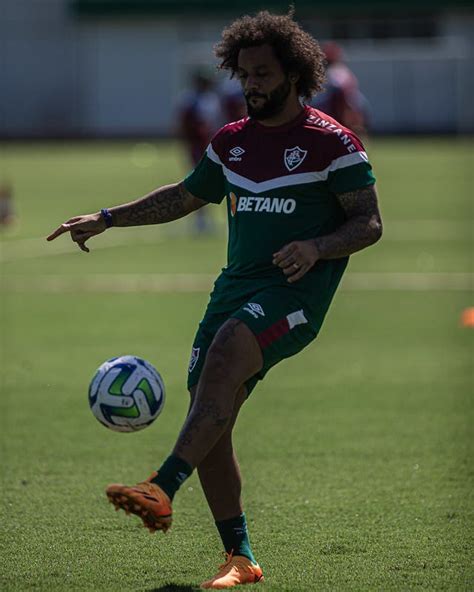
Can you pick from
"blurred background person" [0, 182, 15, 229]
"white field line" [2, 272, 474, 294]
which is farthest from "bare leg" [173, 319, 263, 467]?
"blurred background person" [0, 182, 15, 229]

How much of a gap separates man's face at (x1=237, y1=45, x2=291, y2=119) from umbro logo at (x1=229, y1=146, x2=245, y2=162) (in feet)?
0.64

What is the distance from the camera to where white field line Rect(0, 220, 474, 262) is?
68.2 ft

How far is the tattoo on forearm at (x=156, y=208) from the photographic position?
6.34m

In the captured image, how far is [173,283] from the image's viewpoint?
56.1 ft

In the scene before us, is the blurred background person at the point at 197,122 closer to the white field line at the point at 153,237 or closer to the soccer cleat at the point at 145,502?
the white field line at the point at 153,237

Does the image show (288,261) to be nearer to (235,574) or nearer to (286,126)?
(286,126)

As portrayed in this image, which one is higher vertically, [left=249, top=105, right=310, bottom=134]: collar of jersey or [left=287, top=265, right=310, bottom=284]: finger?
[left=249, top=105, right=310, bottom=134]: collar of jersey

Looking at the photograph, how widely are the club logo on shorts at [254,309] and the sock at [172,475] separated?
0.74 metres

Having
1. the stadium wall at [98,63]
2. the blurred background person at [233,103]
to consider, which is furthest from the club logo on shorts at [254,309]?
the stadium wall at [98,63]

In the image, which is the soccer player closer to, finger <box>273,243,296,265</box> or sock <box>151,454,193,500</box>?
finger <box>273,243,296,265</box>

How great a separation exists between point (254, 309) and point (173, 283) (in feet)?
37.6

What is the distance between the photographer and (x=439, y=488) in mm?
7629

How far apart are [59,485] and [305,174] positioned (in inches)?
114

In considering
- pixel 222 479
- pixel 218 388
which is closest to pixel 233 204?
pixel 218 388
